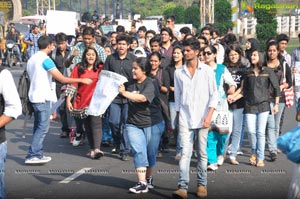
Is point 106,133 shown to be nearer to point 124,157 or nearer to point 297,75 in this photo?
point 124,157

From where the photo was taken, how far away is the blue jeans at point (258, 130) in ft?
32.7

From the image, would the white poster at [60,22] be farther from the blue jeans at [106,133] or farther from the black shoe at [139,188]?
the black shoe at [139,188]

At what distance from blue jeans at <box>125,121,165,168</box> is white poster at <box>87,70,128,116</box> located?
491mm

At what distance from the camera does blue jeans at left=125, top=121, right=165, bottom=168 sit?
8.17 metres

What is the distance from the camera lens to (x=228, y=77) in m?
9.80

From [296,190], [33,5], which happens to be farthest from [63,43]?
[33,5]

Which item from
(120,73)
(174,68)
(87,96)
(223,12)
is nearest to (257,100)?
(174,68)

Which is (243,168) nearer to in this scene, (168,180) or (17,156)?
(168,180)

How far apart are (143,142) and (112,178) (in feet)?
4.08

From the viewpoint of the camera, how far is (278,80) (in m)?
10.7

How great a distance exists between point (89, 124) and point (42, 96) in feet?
3.29

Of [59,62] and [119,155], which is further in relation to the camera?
[59,62]

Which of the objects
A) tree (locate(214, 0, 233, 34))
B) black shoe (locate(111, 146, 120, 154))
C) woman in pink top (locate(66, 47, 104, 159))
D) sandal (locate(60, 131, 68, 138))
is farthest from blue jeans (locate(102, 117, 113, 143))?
tree (locate(214, 0, 233, 34))

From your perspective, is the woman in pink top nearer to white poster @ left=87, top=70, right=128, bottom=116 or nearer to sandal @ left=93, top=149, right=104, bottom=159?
sandal @ left=93, top=149, right=104, bottom=159
